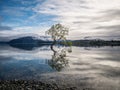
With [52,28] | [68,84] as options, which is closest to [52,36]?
[52,28]

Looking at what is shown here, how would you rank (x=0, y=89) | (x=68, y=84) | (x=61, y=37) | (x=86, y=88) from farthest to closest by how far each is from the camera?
1. (x=61, y=37)
2. (x=68, y=84)
3. (x=86, y=88)
4. (x=0, y=89)

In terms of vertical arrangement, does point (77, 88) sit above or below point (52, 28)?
below

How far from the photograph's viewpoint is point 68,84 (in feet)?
80.5

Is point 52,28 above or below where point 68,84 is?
above

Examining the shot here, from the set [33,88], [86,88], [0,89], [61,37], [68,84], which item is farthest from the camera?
[61,37]

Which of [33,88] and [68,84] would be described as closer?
[33,88]

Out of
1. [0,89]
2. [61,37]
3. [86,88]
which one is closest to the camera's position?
[0,89]

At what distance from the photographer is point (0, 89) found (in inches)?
766

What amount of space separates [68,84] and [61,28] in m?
118

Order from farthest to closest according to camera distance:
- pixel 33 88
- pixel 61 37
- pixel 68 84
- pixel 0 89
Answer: pixel 61 37 → pixel 68 84 → pixel 33 88 → pixel 0 89

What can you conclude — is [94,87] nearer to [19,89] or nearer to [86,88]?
[86,88]

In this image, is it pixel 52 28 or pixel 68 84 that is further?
pixel 52 28

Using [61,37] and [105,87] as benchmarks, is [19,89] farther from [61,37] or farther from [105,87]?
[61,37]

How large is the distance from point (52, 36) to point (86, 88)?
123 metres
